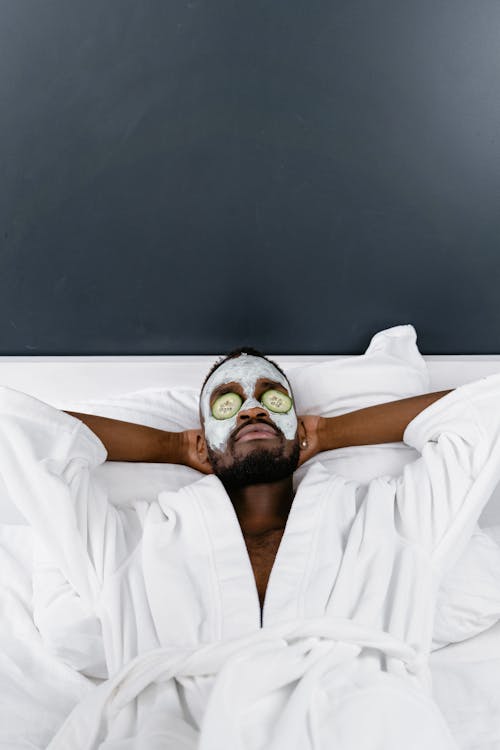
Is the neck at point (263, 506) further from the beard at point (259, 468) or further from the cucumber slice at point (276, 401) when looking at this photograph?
the cucumber slice at point (276, 401)

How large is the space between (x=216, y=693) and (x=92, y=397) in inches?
47.2

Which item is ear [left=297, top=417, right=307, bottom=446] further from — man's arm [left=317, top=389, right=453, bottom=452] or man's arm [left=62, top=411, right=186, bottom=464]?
man's arm [left=62, top=411, right=186, bottom=464]

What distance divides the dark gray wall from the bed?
10 cm

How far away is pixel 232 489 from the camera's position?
197 centimetres

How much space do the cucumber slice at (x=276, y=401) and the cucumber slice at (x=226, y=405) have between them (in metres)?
A: 0.06

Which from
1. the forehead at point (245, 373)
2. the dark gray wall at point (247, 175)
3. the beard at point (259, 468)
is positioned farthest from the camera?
the dark gray wall at point (247, 175)

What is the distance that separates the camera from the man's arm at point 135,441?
1916 mm

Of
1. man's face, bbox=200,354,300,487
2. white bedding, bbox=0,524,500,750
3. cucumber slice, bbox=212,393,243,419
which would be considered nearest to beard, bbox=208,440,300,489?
man's face, bbox=200,354,300,487

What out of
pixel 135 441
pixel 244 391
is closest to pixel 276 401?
pixel 244 391

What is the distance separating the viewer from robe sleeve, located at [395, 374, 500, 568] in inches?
69.0

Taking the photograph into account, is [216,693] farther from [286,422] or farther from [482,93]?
[482,93]

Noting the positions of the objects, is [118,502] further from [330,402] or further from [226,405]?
[330,402]

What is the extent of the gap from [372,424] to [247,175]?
83cm

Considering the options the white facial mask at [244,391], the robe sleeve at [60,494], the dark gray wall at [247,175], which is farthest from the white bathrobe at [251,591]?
the dark gray wall at [247,175]
